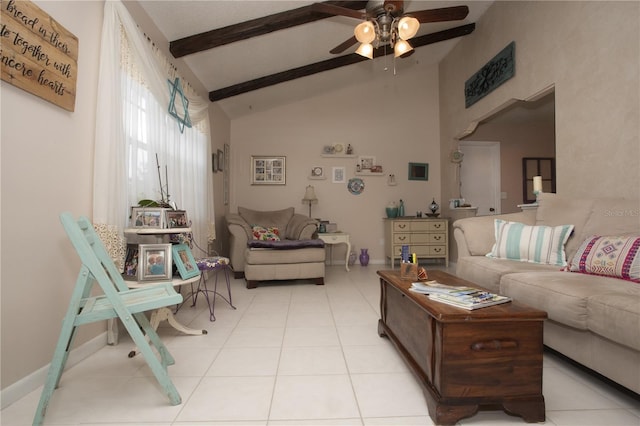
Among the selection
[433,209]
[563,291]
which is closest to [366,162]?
[433,209]

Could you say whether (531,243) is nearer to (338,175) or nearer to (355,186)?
(355,186)

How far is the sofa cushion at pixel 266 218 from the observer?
14.6ft

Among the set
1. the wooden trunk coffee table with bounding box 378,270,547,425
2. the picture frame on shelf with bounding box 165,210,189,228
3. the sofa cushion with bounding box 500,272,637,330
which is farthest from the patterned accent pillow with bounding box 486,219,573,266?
the picture frame on shelf with bounding box 165,210,189,228

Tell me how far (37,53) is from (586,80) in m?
3.63

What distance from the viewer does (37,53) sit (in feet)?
4.79

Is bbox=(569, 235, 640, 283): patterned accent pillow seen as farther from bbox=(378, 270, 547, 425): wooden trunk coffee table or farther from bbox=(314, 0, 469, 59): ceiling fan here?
bbox=(314, 0, 469, 59): ceiling fan

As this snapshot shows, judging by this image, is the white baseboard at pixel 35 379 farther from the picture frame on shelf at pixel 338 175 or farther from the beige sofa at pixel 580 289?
the picture frame on shelf at pixel 338 175

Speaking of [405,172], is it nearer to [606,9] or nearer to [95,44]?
[606,9]

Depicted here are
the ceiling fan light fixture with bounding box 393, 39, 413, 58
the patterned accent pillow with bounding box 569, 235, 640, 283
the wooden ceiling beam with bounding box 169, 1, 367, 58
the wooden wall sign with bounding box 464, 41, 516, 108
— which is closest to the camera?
the patterned accent pillow with bounding box 569, 235, 640, 283

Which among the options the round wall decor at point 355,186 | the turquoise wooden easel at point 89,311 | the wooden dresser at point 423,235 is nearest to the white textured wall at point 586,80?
the wooden dresser at point 423,235

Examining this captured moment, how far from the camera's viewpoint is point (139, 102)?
224 cm

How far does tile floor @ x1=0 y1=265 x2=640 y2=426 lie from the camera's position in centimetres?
126

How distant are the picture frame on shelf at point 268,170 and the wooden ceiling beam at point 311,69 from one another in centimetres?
127

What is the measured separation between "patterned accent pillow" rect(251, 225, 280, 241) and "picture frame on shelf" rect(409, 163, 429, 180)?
260cm
